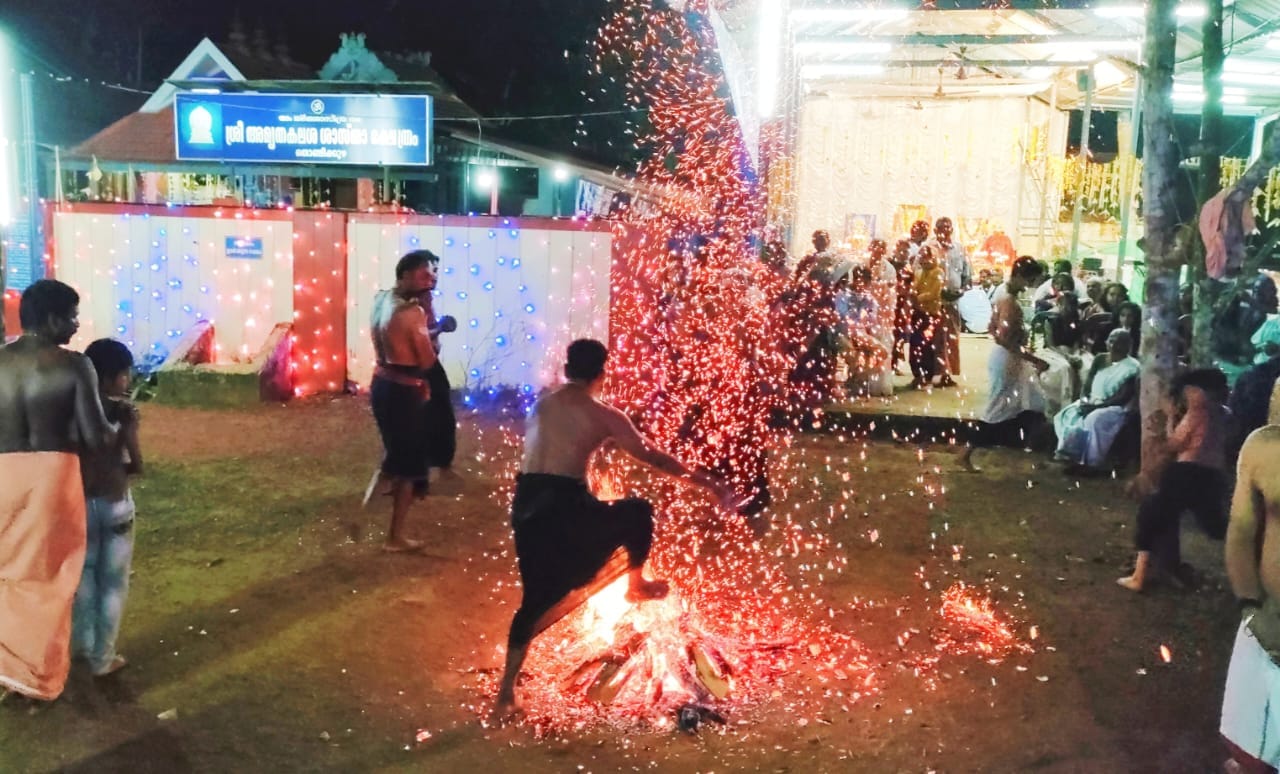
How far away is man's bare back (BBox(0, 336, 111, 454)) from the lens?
4.40 meters

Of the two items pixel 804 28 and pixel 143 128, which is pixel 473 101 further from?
pixel 804 28

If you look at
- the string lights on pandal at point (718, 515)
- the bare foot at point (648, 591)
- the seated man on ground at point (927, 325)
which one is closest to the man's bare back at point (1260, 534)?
the string lights on pandal at point (718, 515)

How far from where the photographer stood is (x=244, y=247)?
39.8 feet

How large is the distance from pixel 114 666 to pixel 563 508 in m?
2.19

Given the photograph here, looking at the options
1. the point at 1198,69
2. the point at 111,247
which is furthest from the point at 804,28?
the point at 111,247

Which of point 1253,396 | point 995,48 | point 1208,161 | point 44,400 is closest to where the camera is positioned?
point 44,400

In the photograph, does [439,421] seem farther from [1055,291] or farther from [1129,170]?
[1129,170]

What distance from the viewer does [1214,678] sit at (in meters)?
5.25

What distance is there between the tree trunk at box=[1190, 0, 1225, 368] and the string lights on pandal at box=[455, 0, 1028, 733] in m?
2.13

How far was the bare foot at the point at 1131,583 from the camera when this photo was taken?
645cm

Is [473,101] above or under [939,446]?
above

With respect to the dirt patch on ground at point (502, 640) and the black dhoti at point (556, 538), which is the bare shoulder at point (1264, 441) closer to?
the dirt patch on ground at point (502, 640)

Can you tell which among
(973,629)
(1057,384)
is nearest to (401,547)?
(973,629)

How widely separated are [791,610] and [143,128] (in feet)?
61.1
